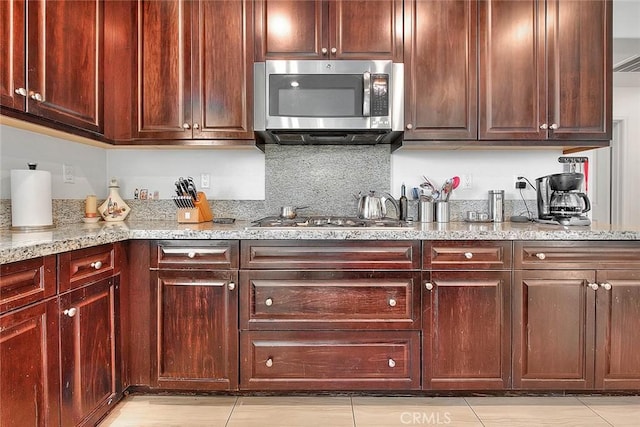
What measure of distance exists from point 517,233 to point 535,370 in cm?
69

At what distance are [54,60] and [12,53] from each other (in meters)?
0.24

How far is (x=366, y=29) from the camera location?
221cm

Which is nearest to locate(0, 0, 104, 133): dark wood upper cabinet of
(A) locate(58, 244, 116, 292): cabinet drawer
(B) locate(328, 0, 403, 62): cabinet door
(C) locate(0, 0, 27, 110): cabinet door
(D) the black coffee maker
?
(C) locate(0, 0, 27, 110): cabinet door

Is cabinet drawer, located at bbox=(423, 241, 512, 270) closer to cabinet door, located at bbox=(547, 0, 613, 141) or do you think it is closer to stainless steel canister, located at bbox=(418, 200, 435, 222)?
stainless steel canister, located at bbox=(418, 200, 435, 222)

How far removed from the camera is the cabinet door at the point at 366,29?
220 cm

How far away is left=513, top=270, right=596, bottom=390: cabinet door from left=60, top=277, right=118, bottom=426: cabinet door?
1.93 metres

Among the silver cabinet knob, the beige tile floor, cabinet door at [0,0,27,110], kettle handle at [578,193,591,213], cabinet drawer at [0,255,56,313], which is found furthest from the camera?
kettle handle at [578,193,591,213]

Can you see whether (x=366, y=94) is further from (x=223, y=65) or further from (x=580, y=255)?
(x=580, y=255)

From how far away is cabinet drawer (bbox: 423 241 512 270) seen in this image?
1934 mm

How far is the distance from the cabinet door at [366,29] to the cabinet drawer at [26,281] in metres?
1.71

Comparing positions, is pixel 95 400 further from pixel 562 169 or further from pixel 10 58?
pixel 562 169

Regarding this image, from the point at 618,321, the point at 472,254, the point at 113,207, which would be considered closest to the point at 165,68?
the point at 113,207

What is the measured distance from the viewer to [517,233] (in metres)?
1.92

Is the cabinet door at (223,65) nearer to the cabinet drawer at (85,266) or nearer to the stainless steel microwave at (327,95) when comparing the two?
the stainless steel microwave at (327,95)
